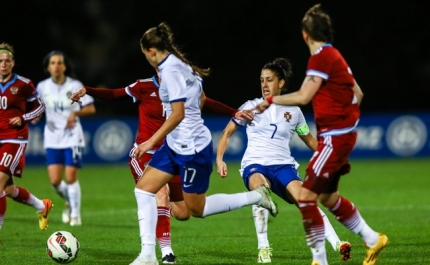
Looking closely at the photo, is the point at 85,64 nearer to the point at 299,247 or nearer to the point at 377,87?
the point at 377,87

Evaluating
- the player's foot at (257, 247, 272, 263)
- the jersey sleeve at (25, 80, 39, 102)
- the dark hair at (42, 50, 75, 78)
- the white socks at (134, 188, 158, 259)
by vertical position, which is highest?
→ the dark hair at (42, 50, 75, 78)

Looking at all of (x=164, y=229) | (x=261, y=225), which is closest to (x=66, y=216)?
(x=164, y=229)

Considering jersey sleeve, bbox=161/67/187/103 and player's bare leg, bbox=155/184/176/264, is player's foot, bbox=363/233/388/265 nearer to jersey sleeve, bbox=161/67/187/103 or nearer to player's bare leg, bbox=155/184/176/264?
player's bare leg, bbox=155/184/176/264

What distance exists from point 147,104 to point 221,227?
3.87 metres

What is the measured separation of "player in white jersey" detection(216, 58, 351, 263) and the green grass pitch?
1.42ft

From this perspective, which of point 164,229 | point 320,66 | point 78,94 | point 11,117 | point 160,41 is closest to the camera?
point 320,66

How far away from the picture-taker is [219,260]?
8.57 metres

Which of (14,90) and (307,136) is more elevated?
(14,90)

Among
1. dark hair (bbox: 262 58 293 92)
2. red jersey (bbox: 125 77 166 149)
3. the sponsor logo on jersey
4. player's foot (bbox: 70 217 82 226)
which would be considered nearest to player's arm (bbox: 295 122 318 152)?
dark hair (bbox: 262 58 293 92)

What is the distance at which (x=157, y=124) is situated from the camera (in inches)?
351

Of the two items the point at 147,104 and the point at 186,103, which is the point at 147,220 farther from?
the point at 147,104

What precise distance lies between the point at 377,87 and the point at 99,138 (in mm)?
10392

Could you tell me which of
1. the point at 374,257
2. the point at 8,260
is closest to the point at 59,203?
the point at 8,260

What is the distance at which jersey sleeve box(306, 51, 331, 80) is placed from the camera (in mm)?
6969
